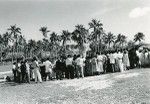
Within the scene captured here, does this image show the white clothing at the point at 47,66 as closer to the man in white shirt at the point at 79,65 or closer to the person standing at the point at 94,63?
the man in white shirt at the point at 79,65

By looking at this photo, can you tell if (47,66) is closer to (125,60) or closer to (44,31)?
(125,60)

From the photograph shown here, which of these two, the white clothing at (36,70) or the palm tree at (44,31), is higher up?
the palm tree at (44,31)

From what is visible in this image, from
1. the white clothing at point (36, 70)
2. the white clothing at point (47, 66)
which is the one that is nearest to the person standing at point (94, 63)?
the white clothing at point (47, 66)

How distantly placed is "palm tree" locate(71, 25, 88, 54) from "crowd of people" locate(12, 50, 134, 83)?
259ft

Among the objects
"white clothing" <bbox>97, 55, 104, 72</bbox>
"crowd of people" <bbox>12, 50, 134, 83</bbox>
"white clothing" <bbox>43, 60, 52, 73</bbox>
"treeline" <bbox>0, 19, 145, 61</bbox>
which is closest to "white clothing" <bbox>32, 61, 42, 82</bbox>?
"crowd of people" <bbox>12, 50, 134, 83</bbox>

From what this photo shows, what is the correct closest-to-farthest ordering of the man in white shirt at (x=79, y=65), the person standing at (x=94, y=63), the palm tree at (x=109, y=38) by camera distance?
the man in white shirt at (x=79, y=65), the person standing at (x=94, y=63), the palm tree at (x=109, y=38)

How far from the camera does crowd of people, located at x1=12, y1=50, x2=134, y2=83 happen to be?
21.0 metres

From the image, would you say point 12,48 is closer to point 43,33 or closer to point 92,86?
point 43,33

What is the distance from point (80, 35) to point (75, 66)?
3323 inches

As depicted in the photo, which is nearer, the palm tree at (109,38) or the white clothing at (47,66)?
the white clothing at (47,66)

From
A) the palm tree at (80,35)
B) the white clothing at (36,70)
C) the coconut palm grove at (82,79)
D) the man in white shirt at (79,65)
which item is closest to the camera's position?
the coconut palm grove at (82,79)

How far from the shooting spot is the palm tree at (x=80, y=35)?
10412 centimetres

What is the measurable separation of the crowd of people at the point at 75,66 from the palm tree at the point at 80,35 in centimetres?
7901

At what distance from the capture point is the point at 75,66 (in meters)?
21.0
